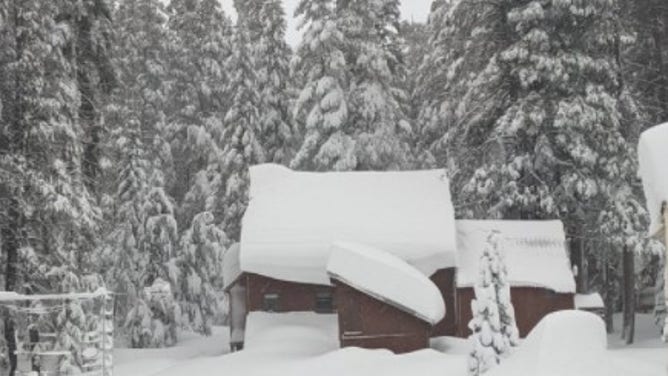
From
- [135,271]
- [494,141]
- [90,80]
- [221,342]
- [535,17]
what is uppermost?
[535,17]

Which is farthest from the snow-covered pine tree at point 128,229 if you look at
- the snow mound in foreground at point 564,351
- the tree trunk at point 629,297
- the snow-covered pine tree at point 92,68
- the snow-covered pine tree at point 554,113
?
the snow mound in foreground at point 564,351

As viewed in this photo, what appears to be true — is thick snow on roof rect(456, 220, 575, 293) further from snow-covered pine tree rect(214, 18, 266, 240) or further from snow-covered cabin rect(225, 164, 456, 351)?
snow-covered pine tree rect(214, 18, 266, 240)

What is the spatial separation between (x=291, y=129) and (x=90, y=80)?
1562 centimetres

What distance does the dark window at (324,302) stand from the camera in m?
29.6

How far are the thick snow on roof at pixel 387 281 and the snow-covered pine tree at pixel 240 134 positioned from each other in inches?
565

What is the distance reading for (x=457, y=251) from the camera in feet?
96.3

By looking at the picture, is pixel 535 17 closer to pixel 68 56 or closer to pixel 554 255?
pixel 554 255

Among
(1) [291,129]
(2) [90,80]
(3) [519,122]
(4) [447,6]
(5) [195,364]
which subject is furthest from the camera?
(1) [291,129]

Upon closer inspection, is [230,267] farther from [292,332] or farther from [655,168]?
[655,168]

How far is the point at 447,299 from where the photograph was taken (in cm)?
2945

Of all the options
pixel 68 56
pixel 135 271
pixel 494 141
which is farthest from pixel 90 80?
pixel 494 141

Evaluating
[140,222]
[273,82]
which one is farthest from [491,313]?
[273,82]

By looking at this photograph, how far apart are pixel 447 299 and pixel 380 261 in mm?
4200

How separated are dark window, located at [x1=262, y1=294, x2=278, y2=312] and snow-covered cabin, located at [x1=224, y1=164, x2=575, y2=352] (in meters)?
0.04
